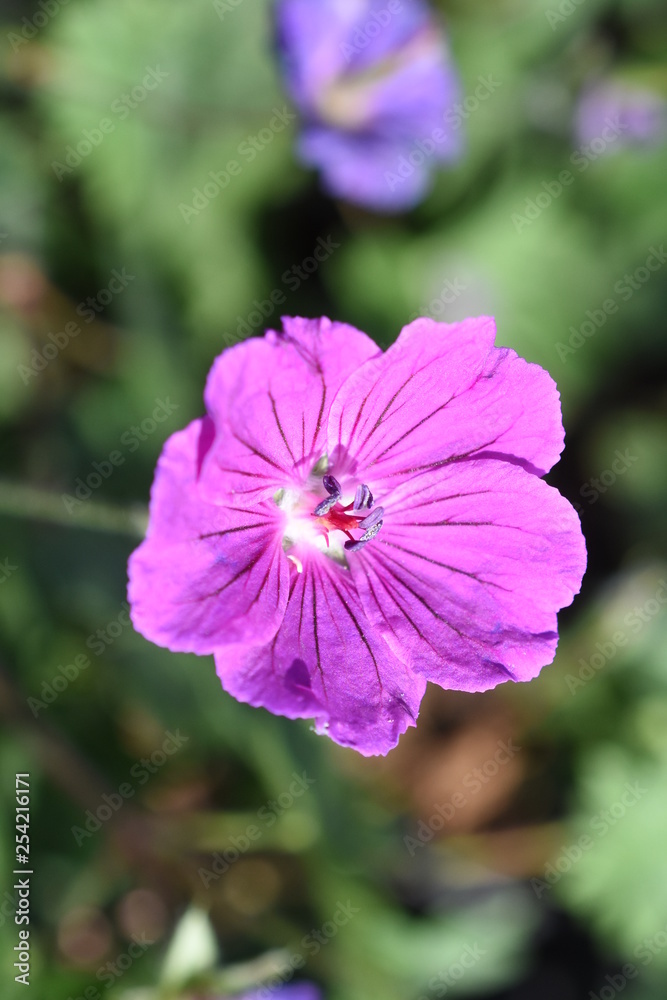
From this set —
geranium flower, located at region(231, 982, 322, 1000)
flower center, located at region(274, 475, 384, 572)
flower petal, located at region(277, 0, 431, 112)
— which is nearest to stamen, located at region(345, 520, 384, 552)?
flower center, located at region(274, 475, 384, 572)

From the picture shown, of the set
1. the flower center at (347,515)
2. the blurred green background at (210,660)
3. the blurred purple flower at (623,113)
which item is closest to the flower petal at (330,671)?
the flower center at (347,515)

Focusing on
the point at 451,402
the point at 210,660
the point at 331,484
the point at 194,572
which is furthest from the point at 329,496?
the point at 210,660

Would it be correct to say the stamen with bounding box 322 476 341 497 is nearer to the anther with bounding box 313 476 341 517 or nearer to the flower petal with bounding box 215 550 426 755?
the anther with bounding box 313 476 341 517

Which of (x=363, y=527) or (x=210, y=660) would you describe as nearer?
(x=363, y=527)

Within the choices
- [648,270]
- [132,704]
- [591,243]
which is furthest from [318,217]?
[132,704]

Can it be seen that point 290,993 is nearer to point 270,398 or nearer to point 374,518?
point 374,518

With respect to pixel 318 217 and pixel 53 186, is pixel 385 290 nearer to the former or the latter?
pixel 318 217

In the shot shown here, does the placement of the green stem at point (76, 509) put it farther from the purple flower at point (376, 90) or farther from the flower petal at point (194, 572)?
the purple flower at point (376, 90)
